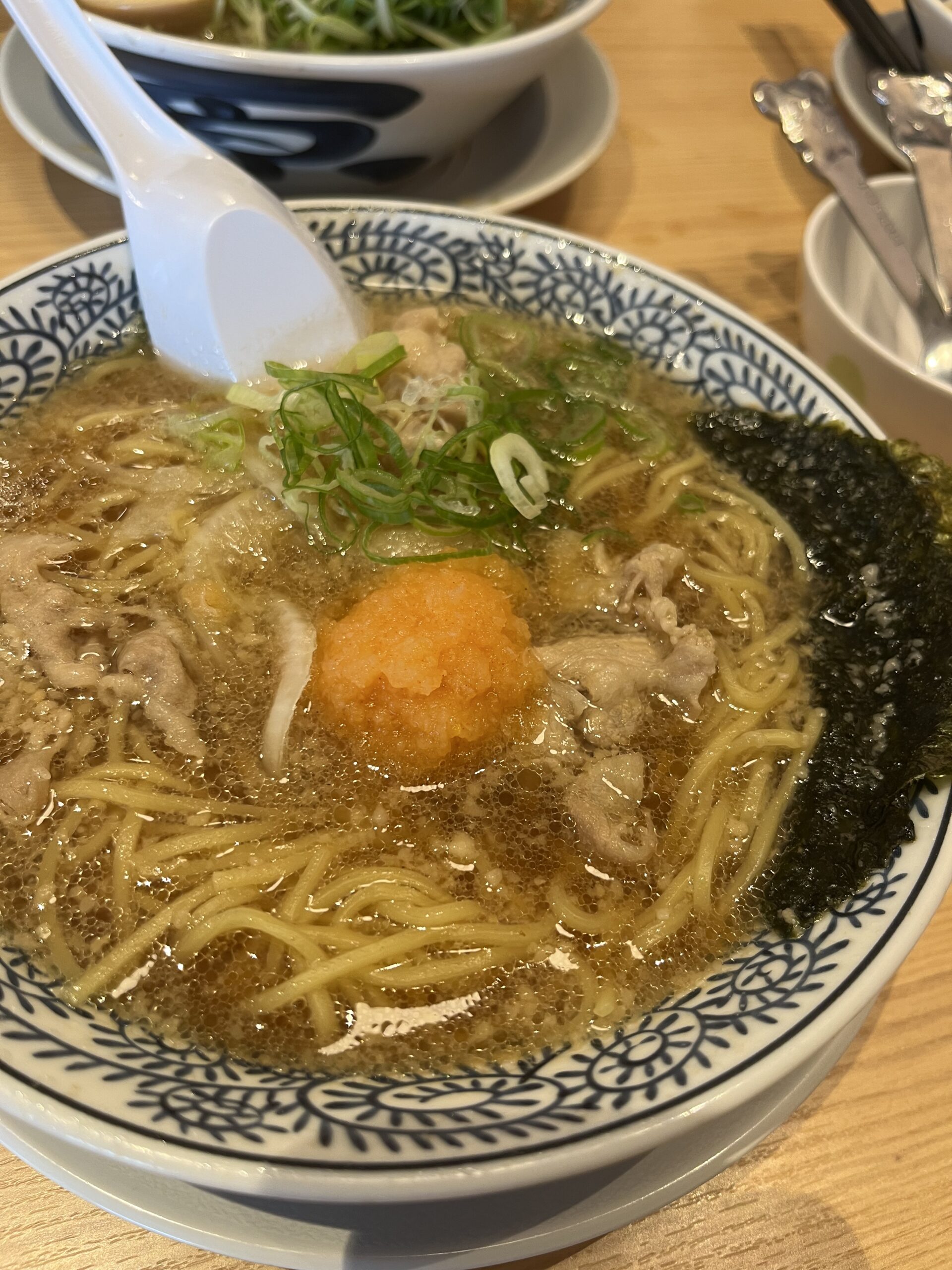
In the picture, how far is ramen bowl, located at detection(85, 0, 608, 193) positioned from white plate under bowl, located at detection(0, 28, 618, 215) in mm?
124

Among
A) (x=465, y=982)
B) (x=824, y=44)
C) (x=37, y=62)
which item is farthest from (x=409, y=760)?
(x=824, y=44)

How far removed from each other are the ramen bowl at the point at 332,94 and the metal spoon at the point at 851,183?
1.86ft

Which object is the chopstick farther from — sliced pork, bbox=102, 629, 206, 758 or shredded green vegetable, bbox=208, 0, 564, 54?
sliced pork, bbox=102, 629, 206, 758

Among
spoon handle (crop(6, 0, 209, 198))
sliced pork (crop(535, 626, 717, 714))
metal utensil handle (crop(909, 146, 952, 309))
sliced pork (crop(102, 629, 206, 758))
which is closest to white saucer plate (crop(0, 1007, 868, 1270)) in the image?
sliced pork (crop(102, 629, 206, 758))

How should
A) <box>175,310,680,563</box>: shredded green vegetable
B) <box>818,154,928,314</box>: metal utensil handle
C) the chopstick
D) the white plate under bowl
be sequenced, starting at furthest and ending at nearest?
the chopstick → the white plate under bowl → <box>818,154,928,314</box>: metal utensil handle → <box>175,310,680,563</box>: shredded green vegetable

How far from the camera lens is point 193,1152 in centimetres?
87

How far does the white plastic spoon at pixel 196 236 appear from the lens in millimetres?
1690

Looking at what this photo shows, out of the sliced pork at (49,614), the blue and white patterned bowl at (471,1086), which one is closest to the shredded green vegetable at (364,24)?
the sliced pork at (49,614)

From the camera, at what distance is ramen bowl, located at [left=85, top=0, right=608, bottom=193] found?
5.82 feet

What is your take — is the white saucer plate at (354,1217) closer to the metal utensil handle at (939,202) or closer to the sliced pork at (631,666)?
the sliced pork at (631,666)

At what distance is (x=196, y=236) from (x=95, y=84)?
1.42 ft

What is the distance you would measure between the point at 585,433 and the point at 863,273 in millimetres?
1061

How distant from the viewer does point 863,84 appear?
2.79 metres

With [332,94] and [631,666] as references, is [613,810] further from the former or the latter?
[332,94]
